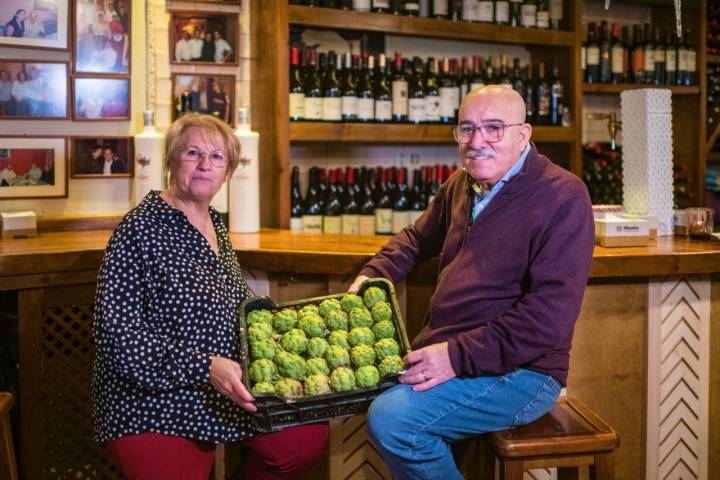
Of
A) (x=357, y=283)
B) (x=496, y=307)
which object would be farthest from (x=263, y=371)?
(x=496, y=307)

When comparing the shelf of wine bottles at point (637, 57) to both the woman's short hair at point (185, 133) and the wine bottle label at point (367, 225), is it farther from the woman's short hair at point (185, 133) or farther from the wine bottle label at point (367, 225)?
the woman's short hair at point (185, 133)

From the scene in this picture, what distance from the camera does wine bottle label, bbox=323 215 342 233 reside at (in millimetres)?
3881

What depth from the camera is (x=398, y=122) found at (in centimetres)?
394

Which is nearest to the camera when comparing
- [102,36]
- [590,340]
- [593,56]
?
[590,340]

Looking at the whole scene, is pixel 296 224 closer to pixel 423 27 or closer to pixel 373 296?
pixel 423 27

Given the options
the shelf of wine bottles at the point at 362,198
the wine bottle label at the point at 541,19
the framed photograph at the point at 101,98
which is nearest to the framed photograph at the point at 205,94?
the framed photograph at the point at 101,98

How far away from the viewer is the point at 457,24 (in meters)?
4.00

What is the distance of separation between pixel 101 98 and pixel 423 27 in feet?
4.90

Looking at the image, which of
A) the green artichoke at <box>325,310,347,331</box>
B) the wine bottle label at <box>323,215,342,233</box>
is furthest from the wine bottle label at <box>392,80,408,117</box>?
the green artichoke at <box>325,310,347,331</box>

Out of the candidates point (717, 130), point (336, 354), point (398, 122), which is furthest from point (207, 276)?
point (717, 130)

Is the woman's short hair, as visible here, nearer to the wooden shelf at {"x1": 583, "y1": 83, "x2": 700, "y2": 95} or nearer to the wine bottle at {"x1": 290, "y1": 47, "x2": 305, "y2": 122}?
the wine bottle at {"x1": 290, "y1": 47, "x2": 305, "y2": 122}

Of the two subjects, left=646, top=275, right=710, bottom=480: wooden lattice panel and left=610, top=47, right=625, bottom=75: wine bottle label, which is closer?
left=646, top=275, right=710, bottom=480: wooden lattice panel

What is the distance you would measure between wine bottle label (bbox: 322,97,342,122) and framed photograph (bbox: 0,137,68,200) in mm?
1102

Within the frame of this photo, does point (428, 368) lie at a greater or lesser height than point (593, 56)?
lesser
